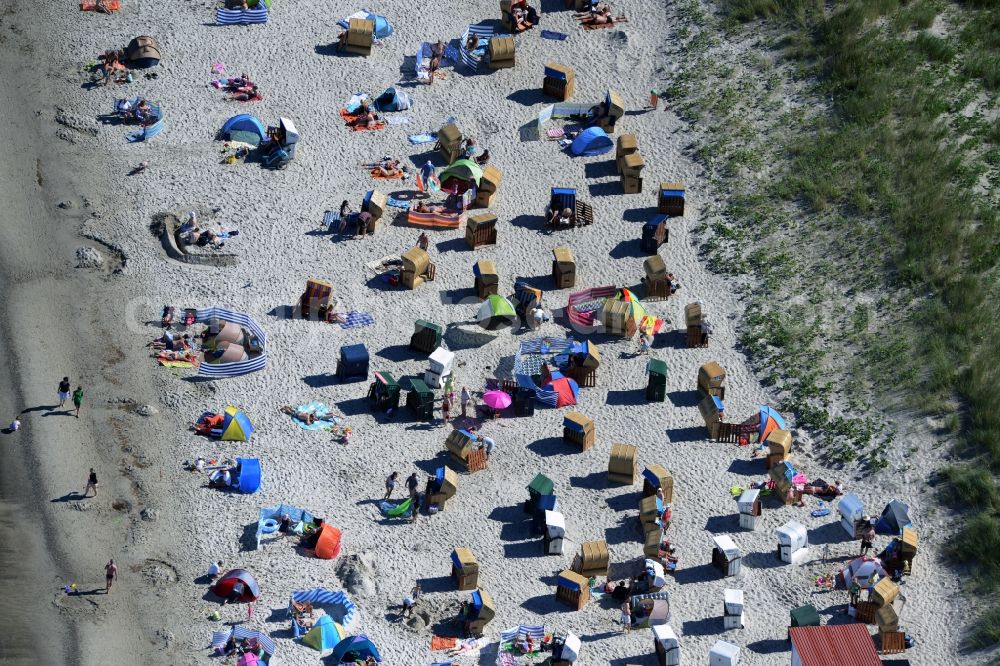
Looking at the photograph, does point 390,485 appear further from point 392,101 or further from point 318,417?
point 392,101

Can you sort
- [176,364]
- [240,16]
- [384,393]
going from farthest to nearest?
1. [240,16]
2. [176,364]
3. [384,393]

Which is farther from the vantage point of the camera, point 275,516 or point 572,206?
point 572,206

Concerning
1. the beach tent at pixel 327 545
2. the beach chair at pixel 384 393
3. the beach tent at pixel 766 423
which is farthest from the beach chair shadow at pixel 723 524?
the beach tent at pixel 327 545

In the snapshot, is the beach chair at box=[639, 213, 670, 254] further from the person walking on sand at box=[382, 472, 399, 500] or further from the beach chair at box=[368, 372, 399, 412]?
the person walking on sand at box=[382, 472, 399, 500]

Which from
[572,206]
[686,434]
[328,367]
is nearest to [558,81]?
[572,206]

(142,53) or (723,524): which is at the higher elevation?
(142,53)

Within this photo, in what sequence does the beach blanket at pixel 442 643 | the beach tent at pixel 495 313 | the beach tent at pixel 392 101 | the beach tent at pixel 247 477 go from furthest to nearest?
1. the beach tent at pixel 392 101
2. the beach tent at pixel 495 313
3. the beach tent at pixel 247 477
4. the beach blanket at pixel 442 643

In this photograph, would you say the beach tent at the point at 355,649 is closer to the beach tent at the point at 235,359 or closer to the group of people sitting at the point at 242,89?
the beach tent at the point at 235,359

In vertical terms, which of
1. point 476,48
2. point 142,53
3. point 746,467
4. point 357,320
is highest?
point 142,53
